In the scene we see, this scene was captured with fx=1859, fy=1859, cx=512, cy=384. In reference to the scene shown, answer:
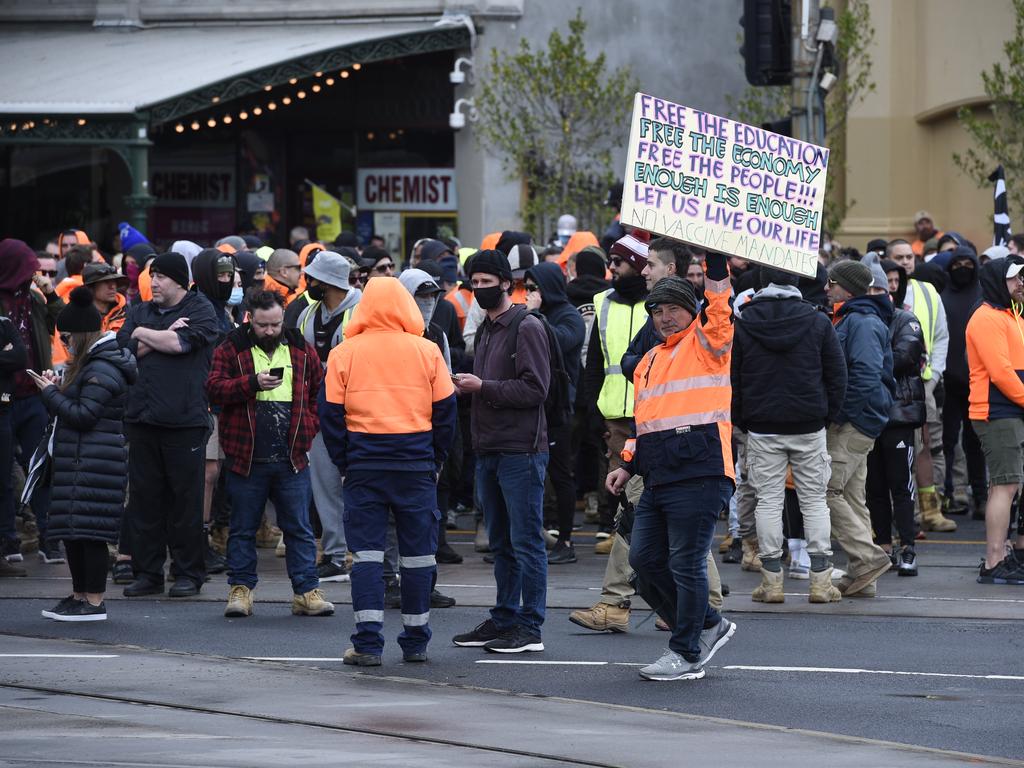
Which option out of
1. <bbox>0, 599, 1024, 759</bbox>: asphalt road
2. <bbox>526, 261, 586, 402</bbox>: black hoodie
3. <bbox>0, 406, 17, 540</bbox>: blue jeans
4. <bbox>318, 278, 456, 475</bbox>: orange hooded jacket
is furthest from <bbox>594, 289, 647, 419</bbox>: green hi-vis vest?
<bbox>0, 406, 17, 540</bbox>: blue jeans

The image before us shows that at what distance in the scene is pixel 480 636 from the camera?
9633 millimetres

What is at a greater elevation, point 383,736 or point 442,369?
point 442,369

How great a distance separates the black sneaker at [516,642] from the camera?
945 cm

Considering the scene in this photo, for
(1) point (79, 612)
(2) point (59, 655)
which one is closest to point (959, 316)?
(1) point (79, 612)

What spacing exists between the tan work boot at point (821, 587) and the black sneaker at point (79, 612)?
4120mm

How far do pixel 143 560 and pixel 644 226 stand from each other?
170 inches

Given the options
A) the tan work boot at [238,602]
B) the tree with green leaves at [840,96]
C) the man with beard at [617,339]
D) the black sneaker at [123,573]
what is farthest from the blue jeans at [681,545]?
the tree with green leaves at [840,96]

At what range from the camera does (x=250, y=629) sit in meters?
10.2

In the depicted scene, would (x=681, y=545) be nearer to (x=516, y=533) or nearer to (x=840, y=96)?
(x=516, y=533)

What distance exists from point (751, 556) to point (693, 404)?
3774 millimetres

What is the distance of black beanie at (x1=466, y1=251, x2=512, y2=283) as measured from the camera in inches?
377

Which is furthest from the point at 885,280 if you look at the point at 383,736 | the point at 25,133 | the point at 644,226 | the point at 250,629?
the point at 25,133

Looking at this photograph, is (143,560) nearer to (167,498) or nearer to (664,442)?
(167,498)

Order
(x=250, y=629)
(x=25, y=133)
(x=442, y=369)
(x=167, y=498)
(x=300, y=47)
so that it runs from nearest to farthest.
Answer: (x=442, y=369) → (x=250, y=629) → (x=167, y=498) → (x=25, y=133) → (x=300, y=47)
